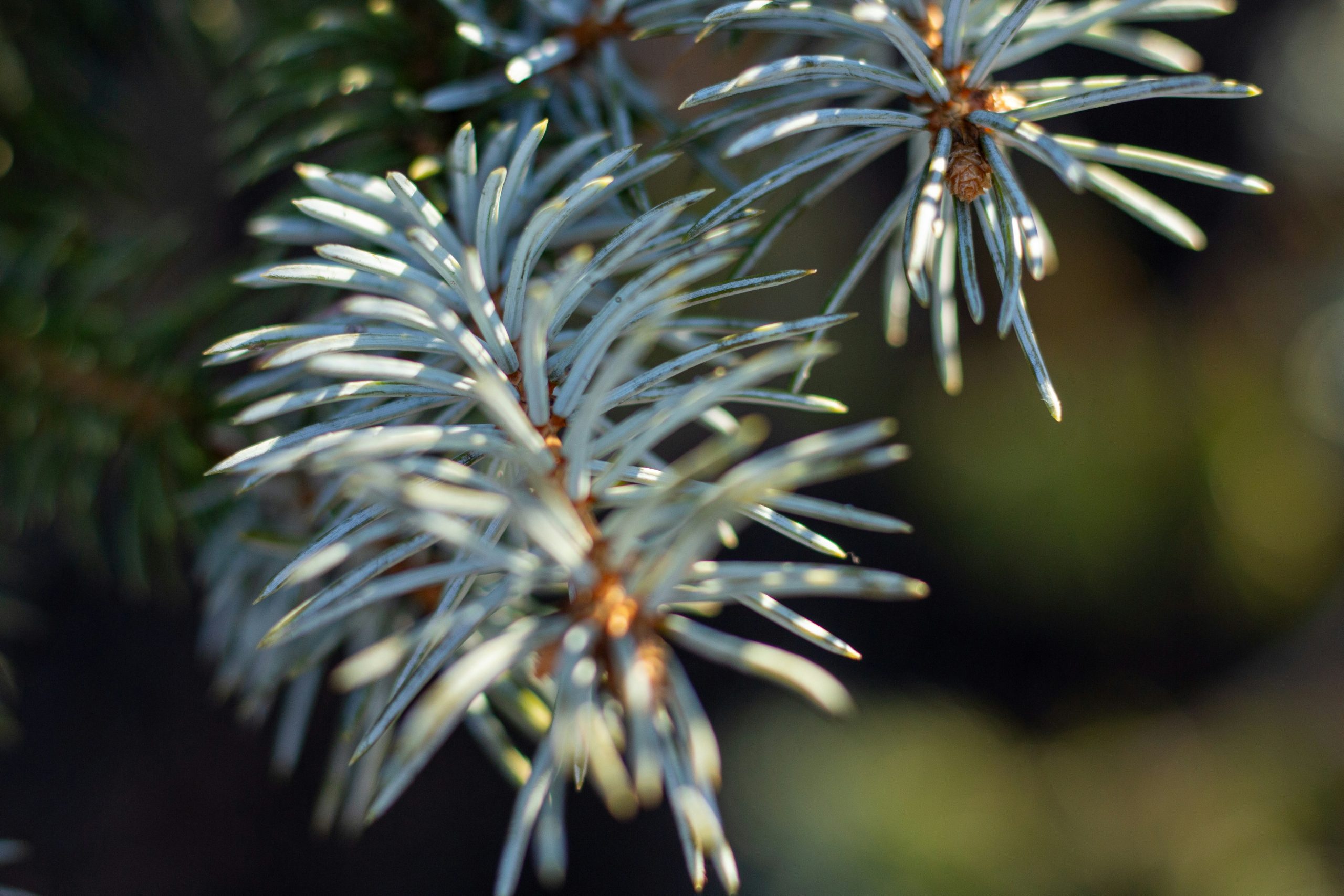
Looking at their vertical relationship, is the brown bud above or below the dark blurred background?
Result: above

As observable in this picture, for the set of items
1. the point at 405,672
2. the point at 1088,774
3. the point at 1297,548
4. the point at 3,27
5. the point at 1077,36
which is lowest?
the point at 1088,774

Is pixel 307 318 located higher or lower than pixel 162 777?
higher

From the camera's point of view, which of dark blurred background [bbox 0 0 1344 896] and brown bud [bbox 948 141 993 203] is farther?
dark blurred background [bbox 0 0 1344 896]

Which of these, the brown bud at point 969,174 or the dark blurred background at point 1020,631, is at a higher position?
the brown bud at point 969,174

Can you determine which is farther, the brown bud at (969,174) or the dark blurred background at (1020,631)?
the dark blurred background at (1020,631)

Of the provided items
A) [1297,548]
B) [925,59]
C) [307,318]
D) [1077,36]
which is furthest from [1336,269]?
[307,318]

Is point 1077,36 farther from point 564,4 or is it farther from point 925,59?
point 564,4

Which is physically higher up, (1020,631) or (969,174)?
(969,174)

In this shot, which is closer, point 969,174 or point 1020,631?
point 969,174
